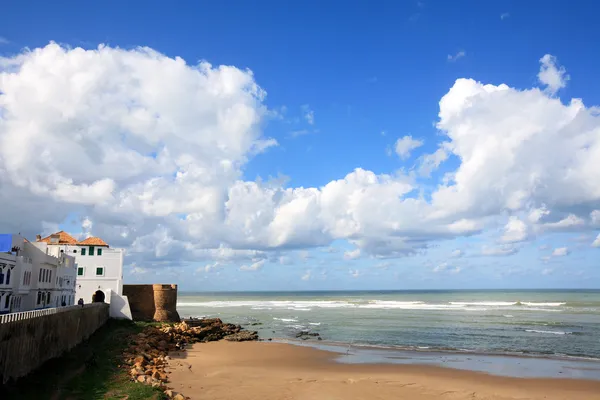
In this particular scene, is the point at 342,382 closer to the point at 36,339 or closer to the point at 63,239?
the point at 36,339

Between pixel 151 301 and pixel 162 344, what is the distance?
1478cm

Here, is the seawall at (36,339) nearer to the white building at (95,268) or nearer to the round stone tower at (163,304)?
the white building at (95,268)

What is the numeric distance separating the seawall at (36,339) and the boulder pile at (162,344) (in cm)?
295

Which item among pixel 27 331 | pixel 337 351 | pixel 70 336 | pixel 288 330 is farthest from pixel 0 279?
pixel 288 330

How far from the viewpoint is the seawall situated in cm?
1365

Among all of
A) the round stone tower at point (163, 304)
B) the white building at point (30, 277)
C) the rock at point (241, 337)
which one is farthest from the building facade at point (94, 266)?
the rock at point (241, 337)

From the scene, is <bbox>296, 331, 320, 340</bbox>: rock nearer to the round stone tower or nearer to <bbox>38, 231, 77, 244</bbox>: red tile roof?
the round stone tower

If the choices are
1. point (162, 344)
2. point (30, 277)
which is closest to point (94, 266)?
point (30, 277)

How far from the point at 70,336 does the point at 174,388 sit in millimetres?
7169

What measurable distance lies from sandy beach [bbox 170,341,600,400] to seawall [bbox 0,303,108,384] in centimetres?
523

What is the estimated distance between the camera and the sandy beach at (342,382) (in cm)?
1914

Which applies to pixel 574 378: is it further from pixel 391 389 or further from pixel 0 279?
pixel 0 279

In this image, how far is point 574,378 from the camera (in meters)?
22.7

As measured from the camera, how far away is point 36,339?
54.4ft
